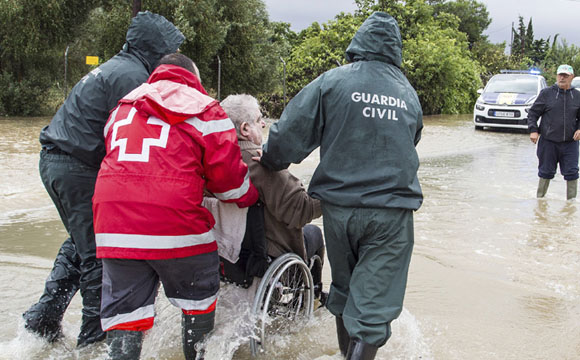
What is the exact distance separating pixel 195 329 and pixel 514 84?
17.3 metres

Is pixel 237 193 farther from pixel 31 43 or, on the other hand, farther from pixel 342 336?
pixel 31 43

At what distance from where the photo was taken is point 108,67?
3.37m

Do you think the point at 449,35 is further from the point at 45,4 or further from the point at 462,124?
the point at 45,4

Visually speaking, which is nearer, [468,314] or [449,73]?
[468,314]

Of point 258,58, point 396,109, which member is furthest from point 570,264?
point 258,58

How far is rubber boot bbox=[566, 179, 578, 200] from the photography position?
8.14 m

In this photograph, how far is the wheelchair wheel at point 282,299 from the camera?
124 inches

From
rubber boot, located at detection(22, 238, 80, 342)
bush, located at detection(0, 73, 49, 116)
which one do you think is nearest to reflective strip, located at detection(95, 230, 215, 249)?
rubber boot, located at detection(22, 238, 80, 342)

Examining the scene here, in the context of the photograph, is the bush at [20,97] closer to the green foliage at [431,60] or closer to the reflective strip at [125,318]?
the green foliage at [431,60]

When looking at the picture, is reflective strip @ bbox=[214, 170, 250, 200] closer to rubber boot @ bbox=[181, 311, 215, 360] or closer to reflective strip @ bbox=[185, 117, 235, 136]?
reflective strip @ bbox=[185, 117, 235, 136]

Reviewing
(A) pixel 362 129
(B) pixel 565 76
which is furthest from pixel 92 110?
(B) pixel 565 76

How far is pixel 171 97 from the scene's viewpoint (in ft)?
9.04

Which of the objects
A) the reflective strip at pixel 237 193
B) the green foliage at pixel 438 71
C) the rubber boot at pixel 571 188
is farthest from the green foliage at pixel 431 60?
the reflective strip at pixel 237 193

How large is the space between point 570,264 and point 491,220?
1.66m
